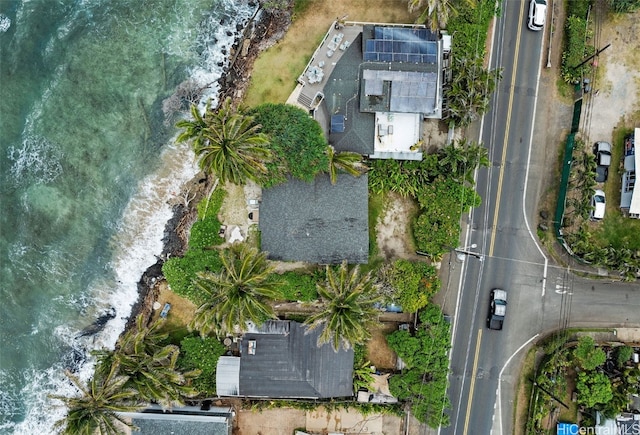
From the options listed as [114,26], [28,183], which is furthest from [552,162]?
[28,183]

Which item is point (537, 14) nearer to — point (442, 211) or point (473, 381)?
point (442, 211)

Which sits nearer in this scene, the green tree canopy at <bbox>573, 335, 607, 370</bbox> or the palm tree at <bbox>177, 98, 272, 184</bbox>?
the palm tree at <bbox>177, 98, 272, 184</bbox>

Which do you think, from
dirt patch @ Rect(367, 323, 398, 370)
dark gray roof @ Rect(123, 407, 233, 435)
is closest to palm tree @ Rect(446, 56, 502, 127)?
dirt patch @ Rect(367, 323, 398, 370)

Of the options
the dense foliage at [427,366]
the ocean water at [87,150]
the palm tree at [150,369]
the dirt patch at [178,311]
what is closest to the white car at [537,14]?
the ocean water at [87,150]

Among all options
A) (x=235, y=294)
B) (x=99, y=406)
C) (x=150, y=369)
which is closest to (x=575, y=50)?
(x=235, y=294)

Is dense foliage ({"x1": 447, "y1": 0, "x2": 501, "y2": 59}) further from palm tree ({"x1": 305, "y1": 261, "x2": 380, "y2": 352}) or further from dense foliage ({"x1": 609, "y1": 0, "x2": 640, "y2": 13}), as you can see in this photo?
palm tree ({"x1": 305, "y1": 261, "x2": 380, "y2": 352})

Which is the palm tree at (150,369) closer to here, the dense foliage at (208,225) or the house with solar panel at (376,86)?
the dense foliage at (208,225)

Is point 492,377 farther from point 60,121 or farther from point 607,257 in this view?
point 60,121
